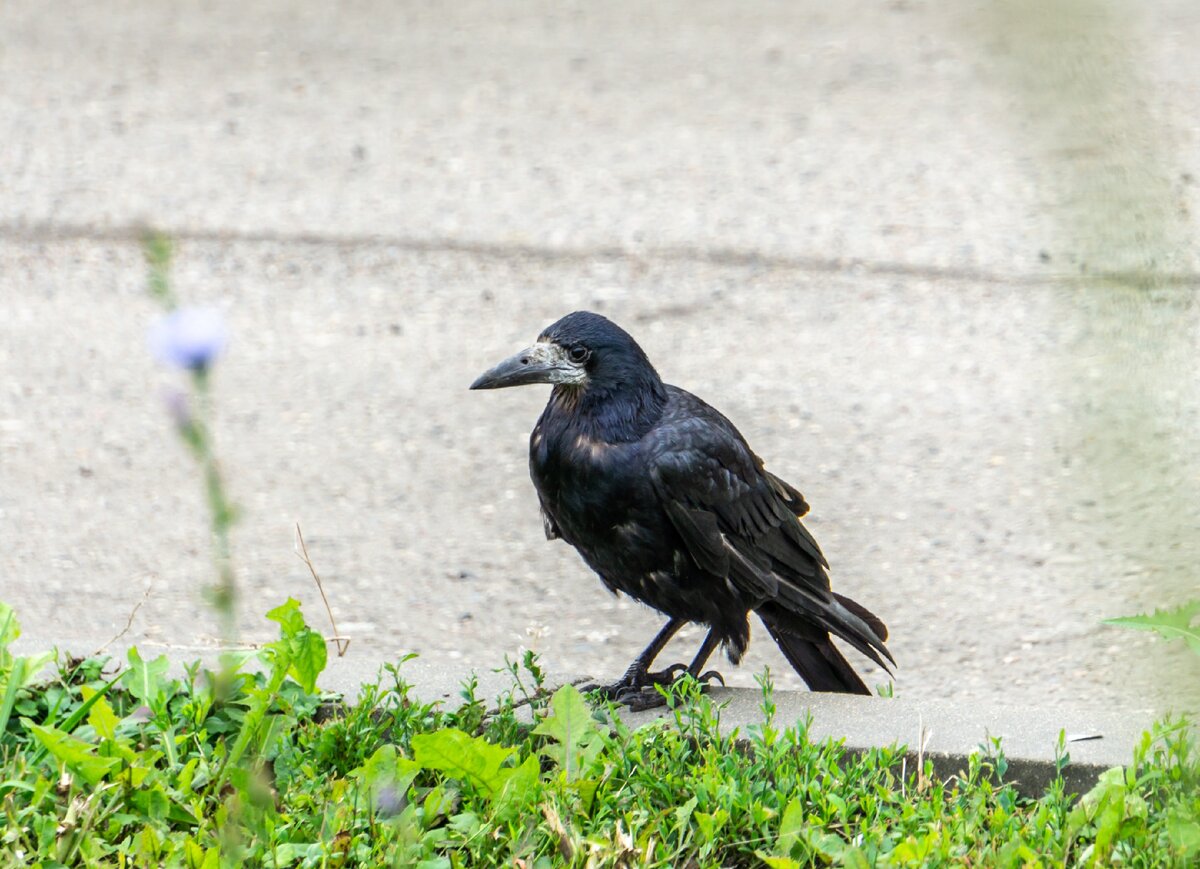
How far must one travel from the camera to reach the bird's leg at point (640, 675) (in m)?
3.21

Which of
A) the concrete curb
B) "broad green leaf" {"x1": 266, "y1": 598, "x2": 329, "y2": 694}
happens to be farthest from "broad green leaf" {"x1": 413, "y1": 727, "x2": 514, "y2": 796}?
the concrete curb

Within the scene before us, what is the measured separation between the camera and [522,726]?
2.95 meters

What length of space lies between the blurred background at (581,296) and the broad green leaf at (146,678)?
0.25 m

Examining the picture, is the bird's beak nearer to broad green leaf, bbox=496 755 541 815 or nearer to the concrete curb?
the concrete curb

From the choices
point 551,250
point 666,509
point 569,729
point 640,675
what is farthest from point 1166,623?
point 551,250

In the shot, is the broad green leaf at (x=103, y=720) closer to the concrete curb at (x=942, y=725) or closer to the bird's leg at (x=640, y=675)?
the concrete curb at (x=942, y=725)

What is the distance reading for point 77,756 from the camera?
2.55m

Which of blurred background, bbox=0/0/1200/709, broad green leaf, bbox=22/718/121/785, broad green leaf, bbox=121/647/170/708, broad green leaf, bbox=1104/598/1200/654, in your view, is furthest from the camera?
blurred background, bbox=0/0/1200/709

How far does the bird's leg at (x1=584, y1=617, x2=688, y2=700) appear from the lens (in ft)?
10.5

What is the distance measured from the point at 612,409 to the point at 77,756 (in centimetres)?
129

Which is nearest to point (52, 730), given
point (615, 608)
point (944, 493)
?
point (615, 608)

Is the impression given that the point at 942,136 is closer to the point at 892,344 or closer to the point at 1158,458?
the point at 892,344

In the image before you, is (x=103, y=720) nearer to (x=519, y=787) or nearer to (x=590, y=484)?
(x=519, y=787)

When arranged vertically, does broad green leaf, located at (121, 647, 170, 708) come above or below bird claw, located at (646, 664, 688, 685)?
above
